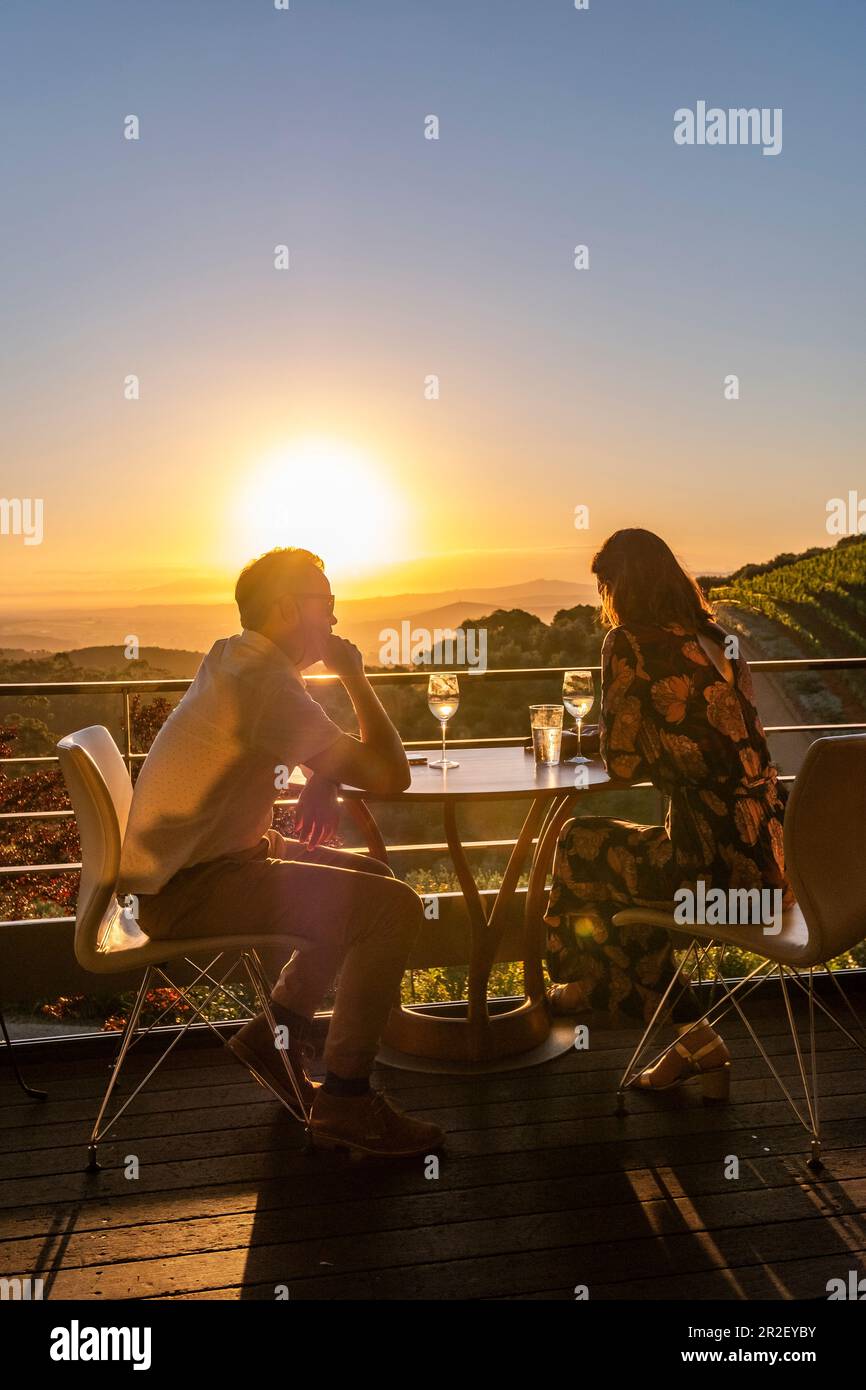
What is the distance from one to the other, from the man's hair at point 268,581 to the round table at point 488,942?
641 mm

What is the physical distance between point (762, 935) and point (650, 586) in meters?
0.92

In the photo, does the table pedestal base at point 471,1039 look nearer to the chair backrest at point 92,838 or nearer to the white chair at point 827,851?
the white chair at point 827,851

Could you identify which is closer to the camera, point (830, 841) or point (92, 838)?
point (830, 841)

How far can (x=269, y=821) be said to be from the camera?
114 inches

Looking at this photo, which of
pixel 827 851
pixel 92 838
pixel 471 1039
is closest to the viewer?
pixel 827 851

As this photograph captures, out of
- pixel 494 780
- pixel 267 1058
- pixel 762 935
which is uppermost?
pixel 494 780

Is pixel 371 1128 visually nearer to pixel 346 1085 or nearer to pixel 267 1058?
pixel 346 1085

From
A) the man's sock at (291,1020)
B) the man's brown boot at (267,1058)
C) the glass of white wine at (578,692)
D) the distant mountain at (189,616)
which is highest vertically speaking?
the distant mountain at (189,616)

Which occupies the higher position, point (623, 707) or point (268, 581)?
point (268, 581)

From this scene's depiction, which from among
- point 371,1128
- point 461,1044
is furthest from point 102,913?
point 461,1044

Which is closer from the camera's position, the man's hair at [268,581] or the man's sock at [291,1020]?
the man's hair at [268,581]

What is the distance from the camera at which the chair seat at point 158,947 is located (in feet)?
8.82

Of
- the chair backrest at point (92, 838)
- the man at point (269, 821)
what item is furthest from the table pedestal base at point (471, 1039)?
the chair backrest at point (92, 838)

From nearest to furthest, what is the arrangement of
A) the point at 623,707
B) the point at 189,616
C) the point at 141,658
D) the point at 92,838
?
the point at 92,838
the point at 623,707
the point at 141,658
the point at 189,616
